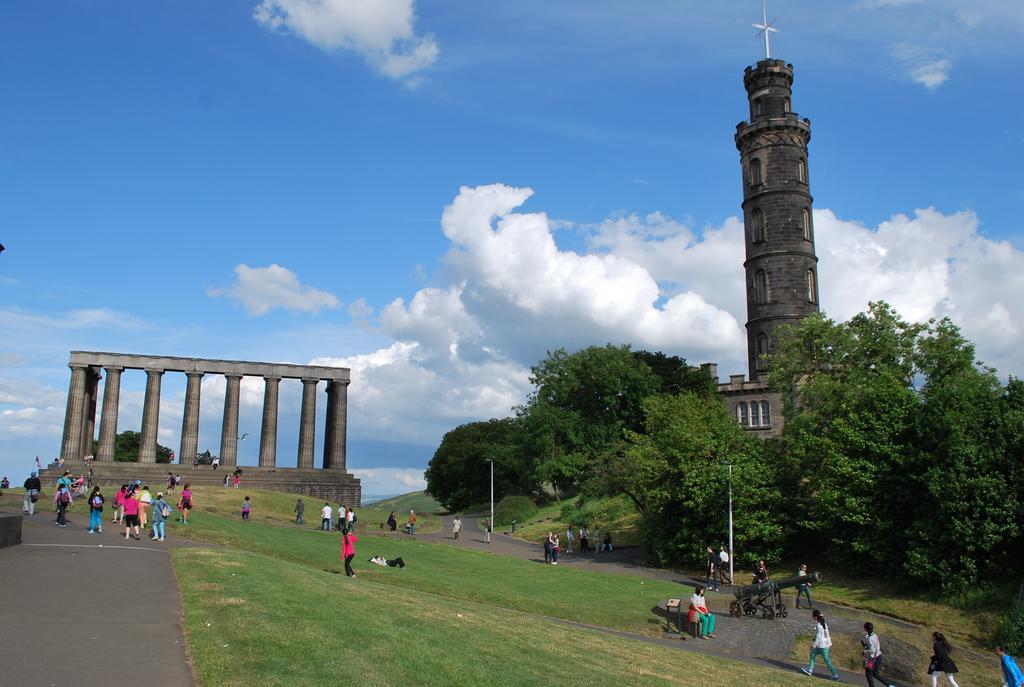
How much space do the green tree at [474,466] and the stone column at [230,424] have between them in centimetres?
2906

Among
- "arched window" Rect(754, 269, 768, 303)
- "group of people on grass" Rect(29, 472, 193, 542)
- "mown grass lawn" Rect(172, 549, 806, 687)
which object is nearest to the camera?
"mown grass lawn" Rect(172, 549, 806, 687)

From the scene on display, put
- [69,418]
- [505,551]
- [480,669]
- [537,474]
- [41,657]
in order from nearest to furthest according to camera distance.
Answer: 1. [41,657]
2. [480,669]
3. [505,551]
4. [69,418]
5. [537,474]

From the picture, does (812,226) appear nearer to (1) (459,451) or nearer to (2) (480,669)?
(1) (459,451)

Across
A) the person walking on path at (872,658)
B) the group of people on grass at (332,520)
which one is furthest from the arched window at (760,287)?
the person walking on path at (872,658)

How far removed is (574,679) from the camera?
15375 mm

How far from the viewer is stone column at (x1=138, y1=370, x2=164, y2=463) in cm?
7419

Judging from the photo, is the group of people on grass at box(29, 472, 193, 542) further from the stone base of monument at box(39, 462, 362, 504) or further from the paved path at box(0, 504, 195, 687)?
the stone base of monument at box(39, 462, 362, 504)

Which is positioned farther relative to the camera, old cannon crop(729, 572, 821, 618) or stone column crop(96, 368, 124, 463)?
stone column crop(96, 368, 124, 463)

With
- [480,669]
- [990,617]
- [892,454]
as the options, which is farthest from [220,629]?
[892,454]

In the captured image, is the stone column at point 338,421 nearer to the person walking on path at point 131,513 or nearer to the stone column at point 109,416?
the stone column at point 109,416

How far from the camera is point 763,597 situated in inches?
1225

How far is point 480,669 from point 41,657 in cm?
705

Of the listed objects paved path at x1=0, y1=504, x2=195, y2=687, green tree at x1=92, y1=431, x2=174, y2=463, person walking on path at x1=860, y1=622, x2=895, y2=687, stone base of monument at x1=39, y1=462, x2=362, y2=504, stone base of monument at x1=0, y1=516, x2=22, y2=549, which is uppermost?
green tree at x1=92, y1=431, x2=174, y2=463

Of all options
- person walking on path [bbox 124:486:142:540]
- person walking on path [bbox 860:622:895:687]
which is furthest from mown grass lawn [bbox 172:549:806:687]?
person walking on path [bbox 124:486:142:540]
